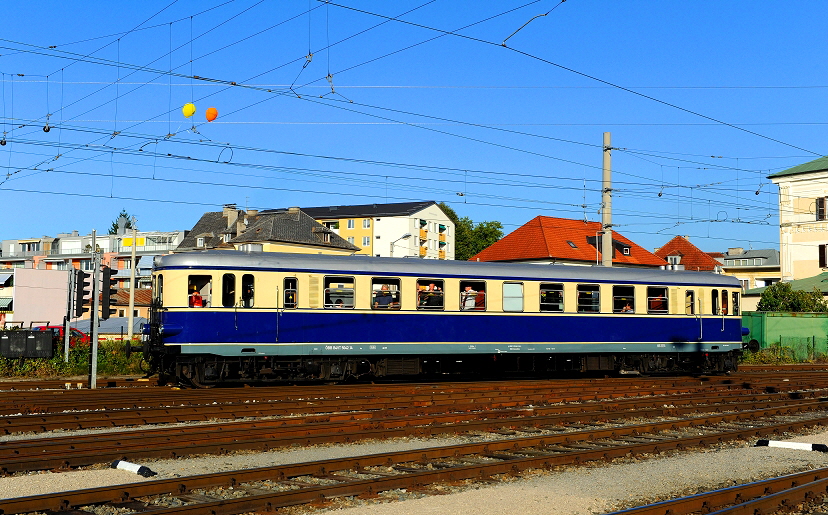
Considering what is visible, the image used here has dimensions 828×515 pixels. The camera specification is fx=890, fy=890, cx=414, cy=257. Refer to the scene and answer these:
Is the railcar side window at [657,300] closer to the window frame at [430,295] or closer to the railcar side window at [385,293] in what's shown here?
the window frame at [430,295]

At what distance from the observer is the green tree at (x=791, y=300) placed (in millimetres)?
46531

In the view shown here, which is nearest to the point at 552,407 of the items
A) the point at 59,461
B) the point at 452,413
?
the point at 452,413

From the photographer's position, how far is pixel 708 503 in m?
9.06

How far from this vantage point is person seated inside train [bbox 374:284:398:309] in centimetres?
2236

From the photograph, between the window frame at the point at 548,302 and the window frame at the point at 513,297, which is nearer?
the window frame at the point at 513,297

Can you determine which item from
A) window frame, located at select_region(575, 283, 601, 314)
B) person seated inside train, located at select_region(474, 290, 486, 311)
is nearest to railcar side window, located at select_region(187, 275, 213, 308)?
person seated inside train, located at select_region(474, 290, 486, 311)

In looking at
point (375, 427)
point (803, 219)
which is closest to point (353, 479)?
point (375, 427)

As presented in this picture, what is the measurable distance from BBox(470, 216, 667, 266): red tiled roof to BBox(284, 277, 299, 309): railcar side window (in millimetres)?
55515

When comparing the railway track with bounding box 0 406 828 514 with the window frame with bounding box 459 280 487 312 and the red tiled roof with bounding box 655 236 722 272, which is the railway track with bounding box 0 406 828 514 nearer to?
the window frame with bounding box 459 280 487 312

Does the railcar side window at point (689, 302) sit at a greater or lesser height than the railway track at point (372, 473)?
greater

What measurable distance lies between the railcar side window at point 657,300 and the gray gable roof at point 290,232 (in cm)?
6096

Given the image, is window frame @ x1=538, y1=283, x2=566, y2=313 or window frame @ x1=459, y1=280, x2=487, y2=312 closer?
window frame @ x1=459, y1=280, x2=487, y2=312

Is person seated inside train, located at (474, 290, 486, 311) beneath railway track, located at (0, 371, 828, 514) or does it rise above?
above

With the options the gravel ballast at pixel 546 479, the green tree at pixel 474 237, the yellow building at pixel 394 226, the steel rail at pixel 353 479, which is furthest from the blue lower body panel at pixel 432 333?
the green tree at pixel 474 237
